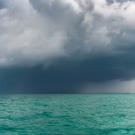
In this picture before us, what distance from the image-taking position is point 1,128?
37.6 meters

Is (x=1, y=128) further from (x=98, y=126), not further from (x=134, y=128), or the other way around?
(x=134, y=128)

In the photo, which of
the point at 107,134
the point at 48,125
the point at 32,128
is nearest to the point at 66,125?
the point at 48,125

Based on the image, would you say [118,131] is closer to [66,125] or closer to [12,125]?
[66,125]

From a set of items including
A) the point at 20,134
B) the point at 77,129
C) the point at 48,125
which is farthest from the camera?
the point at 48,125

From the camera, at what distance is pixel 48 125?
39344 mm

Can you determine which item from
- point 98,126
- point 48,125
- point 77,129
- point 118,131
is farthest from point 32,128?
point 118,131

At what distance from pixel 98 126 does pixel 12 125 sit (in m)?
13.6

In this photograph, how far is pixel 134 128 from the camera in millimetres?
37031

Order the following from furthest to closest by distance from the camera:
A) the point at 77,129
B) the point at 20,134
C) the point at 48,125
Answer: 1. the point at 48,125
2. the point at 77,129
3. the point at 20,134

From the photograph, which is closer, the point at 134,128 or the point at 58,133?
the point at 58,133

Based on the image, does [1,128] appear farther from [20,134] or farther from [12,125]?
[20,134]

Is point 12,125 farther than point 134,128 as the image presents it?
Yes

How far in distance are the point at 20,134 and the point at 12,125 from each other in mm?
6778

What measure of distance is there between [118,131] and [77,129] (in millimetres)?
5844
